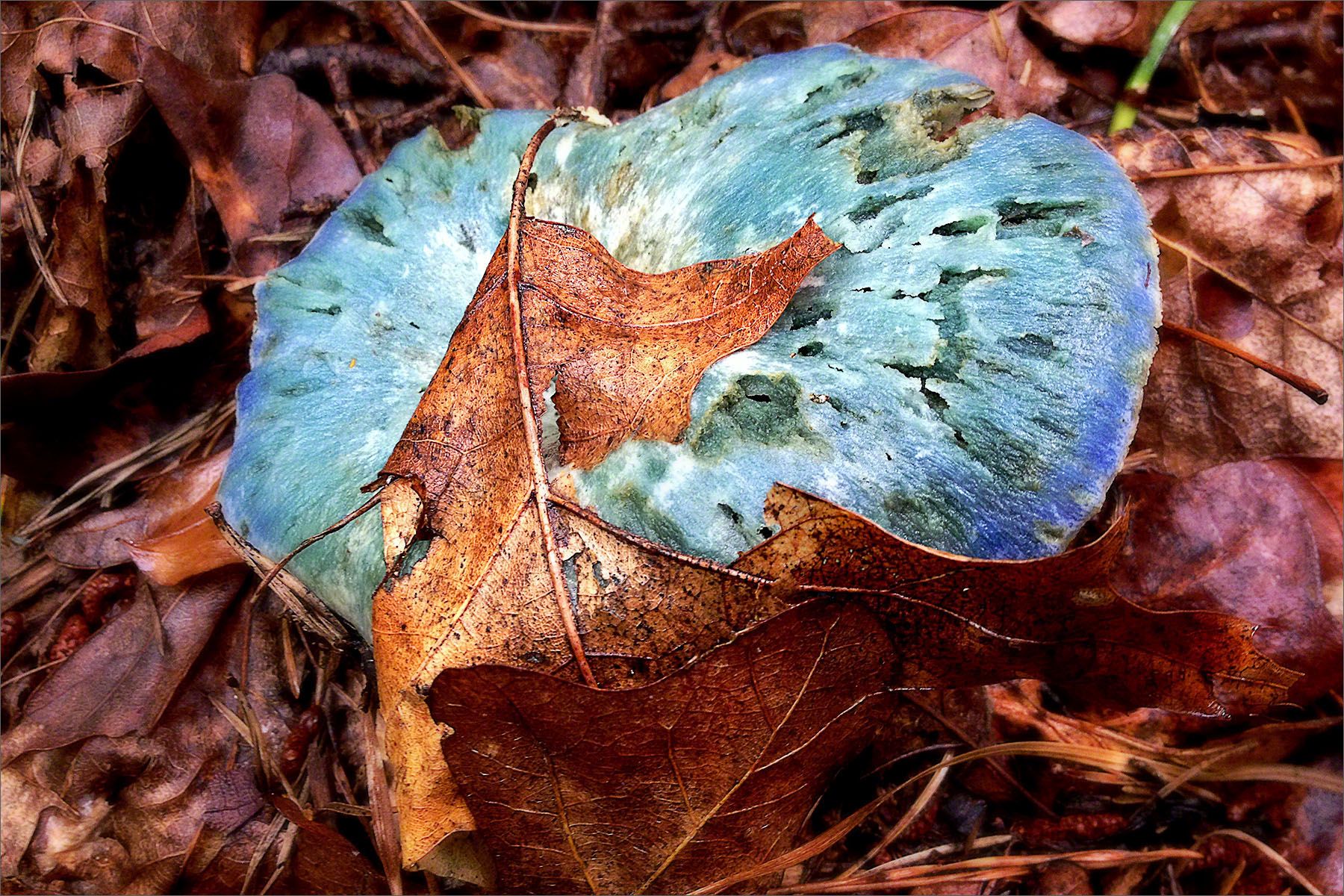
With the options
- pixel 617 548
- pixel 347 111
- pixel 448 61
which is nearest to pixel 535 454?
pixel 617 548

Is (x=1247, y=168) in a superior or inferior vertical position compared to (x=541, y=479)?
inferior

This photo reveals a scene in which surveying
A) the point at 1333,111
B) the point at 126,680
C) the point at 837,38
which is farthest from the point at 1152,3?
the point at 126,680

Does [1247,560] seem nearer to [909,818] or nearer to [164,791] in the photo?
[909,818]

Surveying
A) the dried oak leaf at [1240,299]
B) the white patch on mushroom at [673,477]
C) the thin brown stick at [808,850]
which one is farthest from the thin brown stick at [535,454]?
the dried oak leaf at [1240,299]

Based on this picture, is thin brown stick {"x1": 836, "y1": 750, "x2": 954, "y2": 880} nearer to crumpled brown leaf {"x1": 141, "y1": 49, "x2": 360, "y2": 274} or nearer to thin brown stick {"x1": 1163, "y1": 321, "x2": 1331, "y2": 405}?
thin brown stick {"x1": 1163, "y1": 321, "x2": 1331, "y2": 405}

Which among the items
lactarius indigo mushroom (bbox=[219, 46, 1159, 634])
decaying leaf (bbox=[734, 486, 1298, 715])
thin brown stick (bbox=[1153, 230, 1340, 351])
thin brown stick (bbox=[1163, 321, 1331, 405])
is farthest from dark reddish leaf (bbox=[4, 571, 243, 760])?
thin brown stick (bbox=[1153, 230, 1340, 351])

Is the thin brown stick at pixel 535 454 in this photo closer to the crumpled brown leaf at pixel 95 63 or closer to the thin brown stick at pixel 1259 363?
the thin brown stick at pixel 1259 363

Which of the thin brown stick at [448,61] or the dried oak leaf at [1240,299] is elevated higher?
the thin brown stick at [448,61]
